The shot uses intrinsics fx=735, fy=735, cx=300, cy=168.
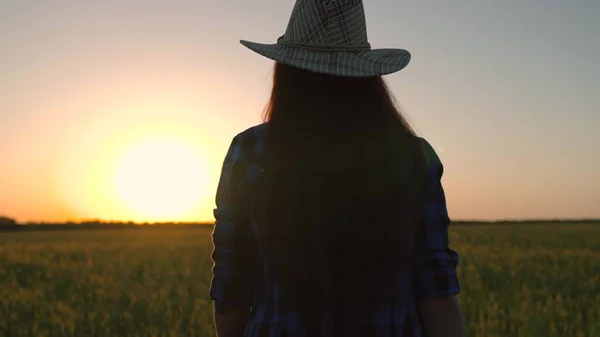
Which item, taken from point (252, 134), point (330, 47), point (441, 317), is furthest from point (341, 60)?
point (441, 317)

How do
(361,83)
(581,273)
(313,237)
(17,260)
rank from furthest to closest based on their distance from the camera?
(17,260)
(581,273)
(361,83)
(313,237)

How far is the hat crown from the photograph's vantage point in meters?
1.92

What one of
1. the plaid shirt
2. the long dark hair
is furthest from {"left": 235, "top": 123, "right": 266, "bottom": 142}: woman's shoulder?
the long dark hair

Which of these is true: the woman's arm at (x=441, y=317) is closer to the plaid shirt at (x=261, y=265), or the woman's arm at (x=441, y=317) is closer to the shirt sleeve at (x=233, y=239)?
the plaid shirt at (x=261, y=265)

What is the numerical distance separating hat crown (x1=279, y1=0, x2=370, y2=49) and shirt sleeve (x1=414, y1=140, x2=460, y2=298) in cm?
34

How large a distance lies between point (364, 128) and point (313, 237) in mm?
291

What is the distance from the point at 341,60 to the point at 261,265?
0.59m

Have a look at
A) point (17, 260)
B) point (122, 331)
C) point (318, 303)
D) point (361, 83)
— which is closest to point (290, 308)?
point (318, 303)

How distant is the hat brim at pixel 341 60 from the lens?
1.78 meters

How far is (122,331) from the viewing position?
6562 mm

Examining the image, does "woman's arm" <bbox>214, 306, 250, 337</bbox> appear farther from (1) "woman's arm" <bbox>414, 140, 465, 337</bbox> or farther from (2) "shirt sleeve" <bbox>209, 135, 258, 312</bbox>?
(1) "woman's arm" <bbox>414, 140, 465, 337</bbox>

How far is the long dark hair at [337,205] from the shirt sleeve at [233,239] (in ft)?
0.42

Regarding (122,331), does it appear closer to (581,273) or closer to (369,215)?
(369,215)

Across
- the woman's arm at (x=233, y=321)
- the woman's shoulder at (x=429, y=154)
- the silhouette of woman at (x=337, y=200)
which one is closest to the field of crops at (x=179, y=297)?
the woman's arm at (x=233, y=321)
